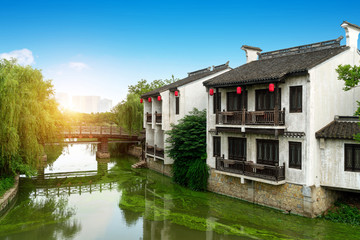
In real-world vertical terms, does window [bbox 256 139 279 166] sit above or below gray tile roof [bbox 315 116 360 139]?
below

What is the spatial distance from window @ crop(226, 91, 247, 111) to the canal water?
4.85 metres

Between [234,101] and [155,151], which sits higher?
[234,101]

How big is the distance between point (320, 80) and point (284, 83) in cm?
148

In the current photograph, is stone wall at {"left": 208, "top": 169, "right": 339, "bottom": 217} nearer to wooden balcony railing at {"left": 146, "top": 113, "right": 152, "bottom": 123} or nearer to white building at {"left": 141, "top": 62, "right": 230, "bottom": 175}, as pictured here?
white building at {"left": 141, "top": 62, "right": 230, "bottom": 175}

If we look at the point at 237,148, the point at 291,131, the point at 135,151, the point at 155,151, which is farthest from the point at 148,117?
the point at 291,131

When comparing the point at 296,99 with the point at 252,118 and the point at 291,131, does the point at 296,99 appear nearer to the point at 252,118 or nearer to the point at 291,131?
the point at 291,131

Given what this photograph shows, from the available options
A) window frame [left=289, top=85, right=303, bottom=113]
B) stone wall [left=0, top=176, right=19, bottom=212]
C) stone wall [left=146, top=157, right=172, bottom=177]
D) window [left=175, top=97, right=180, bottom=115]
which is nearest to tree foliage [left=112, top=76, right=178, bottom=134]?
stone wall [left=146, top=157, right=172, bottom=177]

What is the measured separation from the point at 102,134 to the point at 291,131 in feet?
76.7

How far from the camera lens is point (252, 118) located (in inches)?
549

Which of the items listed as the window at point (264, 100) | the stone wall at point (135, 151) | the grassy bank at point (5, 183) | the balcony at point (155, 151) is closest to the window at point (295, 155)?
the window at point (264, 100)

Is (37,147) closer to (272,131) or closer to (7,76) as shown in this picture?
(7,76)

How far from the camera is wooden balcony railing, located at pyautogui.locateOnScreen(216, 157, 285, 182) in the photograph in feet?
42.3

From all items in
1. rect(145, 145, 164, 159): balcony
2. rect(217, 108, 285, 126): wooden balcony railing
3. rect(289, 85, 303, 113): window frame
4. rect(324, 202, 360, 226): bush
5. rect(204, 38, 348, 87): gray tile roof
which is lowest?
rect(324, 202, 360, 226): bush

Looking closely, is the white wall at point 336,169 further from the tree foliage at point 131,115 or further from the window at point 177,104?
the tree foliage at point 131,115
